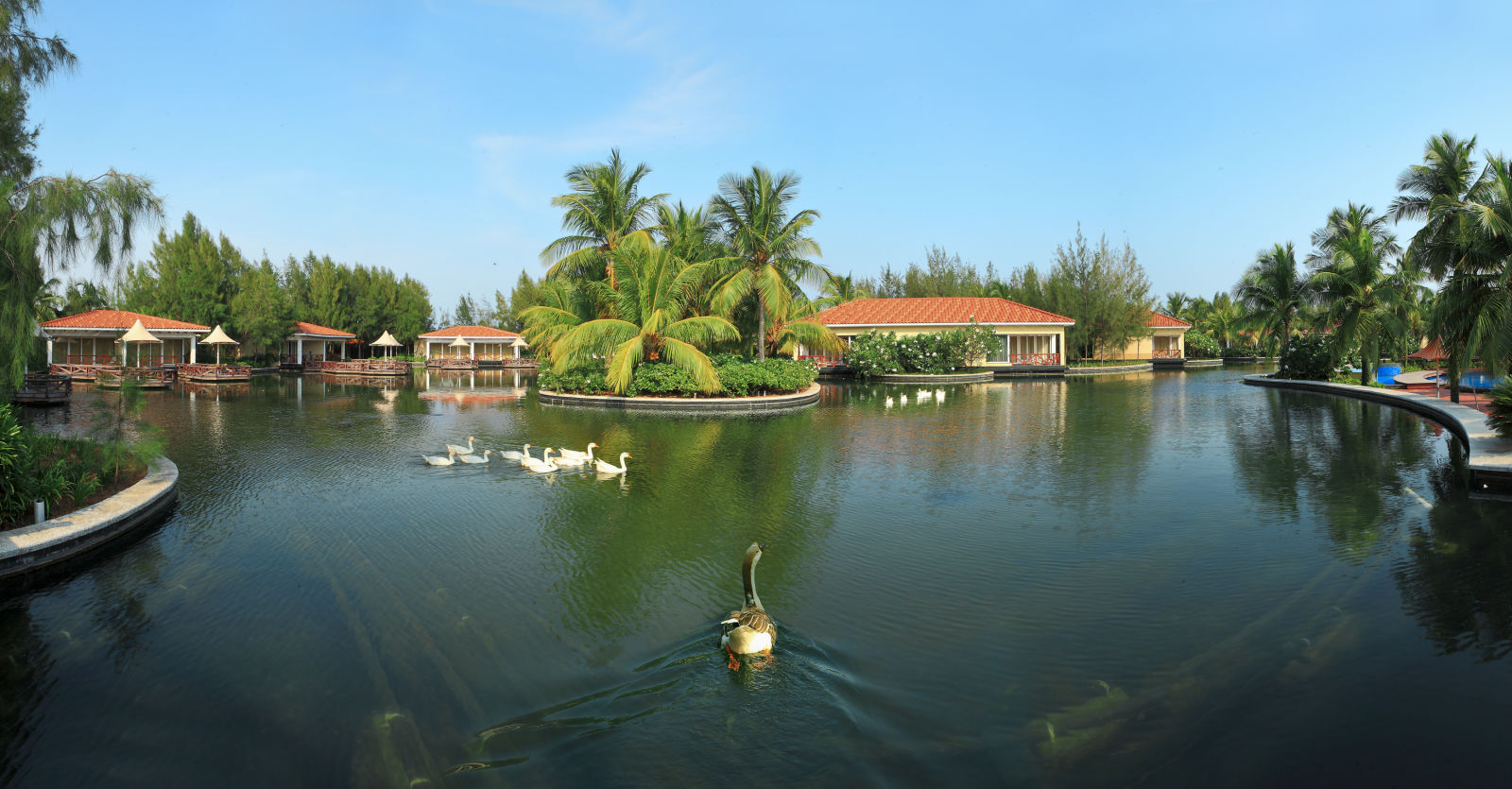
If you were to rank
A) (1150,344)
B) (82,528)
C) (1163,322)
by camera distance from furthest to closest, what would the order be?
(1150,344)
(1163,322)
(82,528)

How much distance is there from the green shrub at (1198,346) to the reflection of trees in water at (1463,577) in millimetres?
50288

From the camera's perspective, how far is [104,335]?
38188mm

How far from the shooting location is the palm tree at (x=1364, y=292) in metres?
25.6

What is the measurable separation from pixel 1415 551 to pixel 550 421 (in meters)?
16.5

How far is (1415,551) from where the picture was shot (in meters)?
7.58

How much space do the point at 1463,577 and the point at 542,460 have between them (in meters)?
11.5

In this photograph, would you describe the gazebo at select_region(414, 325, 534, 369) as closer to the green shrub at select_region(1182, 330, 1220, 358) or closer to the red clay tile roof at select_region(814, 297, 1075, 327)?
the red clay tile roof at select_region(814, 297, 1075, 327)

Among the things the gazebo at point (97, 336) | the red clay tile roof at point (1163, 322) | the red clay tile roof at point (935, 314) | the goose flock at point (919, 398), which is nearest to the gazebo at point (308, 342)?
the gazebo at point (97, 336)

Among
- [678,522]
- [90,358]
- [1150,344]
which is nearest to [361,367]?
[90,358]

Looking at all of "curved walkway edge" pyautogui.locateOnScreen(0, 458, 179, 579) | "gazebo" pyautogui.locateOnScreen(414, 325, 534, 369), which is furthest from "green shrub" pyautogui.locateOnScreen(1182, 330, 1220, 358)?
"curved walkway edge" pyautogui.locateOnScreen(0, 458, 179, 579)

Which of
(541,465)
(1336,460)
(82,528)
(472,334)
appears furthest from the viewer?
(472,334)

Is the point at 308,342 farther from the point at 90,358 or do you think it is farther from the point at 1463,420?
the point at 1463,420

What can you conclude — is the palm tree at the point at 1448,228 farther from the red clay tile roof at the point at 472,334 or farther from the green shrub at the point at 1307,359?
the red clay tile roof at the point at 472,334

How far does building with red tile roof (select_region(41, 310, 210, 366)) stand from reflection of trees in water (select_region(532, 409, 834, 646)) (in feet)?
113
